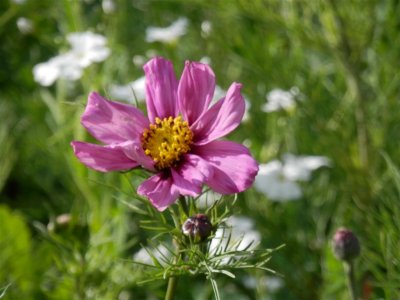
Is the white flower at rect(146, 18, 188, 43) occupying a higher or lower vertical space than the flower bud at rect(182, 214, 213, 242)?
lower

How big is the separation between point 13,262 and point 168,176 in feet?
1.70

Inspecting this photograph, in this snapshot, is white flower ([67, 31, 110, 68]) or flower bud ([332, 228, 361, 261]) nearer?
flower bud ([332, 228, 361, 261])

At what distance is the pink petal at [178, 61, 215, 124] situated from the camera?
2.25 feet

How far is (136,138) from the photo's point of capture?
70 centimetres

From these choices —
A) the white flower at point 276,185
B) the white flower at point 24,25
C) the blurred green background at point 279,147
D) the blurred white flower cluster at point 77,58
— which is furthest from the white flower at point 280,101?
the white flower at point 24,25

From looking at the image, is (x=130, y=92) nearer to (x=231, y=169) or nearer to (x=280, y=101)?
(x=280, y=101)

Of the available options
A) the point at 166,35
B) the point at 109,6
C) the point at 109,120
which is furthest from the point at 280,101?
the point at 109,120

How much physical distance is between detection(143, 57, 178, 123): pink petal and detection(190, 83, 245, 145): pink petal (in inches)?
1.3

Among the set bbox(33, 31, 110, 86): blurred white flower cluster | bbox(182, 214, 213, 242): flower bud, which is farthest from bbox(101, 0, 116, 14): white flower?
bbox(182, 214, 213, 242): flower bud

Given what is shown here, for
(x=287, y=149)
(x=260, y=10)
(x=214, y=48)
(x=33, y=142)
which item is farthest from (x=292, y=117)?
(x=33, y=142)

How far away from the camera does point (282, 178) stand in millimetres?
1279

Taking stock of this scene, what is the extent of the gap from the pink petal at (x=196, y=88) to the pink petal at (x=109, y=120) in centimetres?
4

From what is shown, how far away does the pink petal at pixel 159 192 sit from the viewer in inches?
24.6

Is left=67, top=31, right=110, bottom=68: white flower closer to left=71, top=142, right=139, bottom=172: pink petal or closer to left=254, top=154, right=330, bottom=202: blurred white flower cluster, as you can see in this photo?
left=254, top=154, right=330, bottom=202: blurred white flower cluster
